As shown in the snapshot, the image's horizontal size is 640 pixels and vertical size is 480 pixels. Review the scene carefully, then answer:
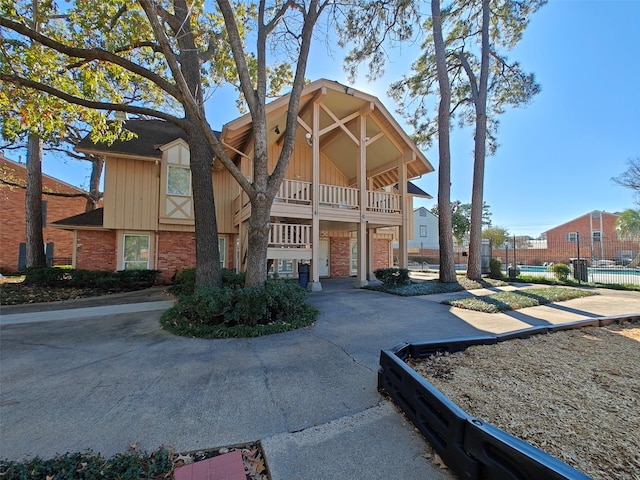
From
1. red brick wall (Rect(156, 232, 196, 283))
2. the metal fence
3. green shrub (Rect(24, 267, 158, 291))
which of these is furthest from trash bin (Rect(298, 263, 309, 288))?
the metal fence

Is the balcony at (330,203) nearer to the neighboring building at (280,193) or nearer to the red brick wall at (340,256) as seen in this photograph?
the neighboring building at (280,193)

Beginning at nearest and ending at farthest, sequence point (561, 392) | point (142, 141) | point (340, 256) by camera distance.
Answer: point (561, 392), point (142, 141), point (340, 256)

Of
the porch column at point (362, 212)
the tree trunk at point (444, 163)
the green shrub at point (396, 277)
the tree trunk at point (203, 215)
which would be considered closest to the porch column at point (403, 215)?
the green shrub at point (396, 277)

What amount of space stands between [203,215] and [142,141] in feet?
27.8

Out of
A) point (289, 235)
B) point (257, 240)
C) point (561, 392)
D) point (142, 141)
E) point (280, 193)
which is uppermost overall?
point (142, 141)

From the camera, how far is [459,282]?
11422 millimetres

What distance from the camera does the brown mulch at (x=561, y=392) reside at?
1919 mm

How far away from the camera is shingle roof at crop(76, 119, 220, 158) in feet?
36.8

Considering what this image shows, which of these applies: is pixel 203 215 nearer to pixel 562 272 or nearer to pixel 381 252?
pixel 381 252

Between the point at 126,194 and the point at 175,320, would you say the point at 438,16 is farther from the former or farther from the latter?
the point at 126,194

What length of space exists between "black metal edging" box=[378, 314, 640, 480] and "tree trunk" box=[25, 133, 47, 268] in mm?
15718

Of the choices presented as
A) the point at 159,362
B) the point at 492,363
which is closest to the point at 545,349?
the point at 492,363

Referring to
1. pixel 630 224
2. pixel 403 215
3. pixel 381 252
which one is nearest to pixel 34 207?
pixel 403 215

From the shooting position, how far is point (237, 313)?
521 centimetres
